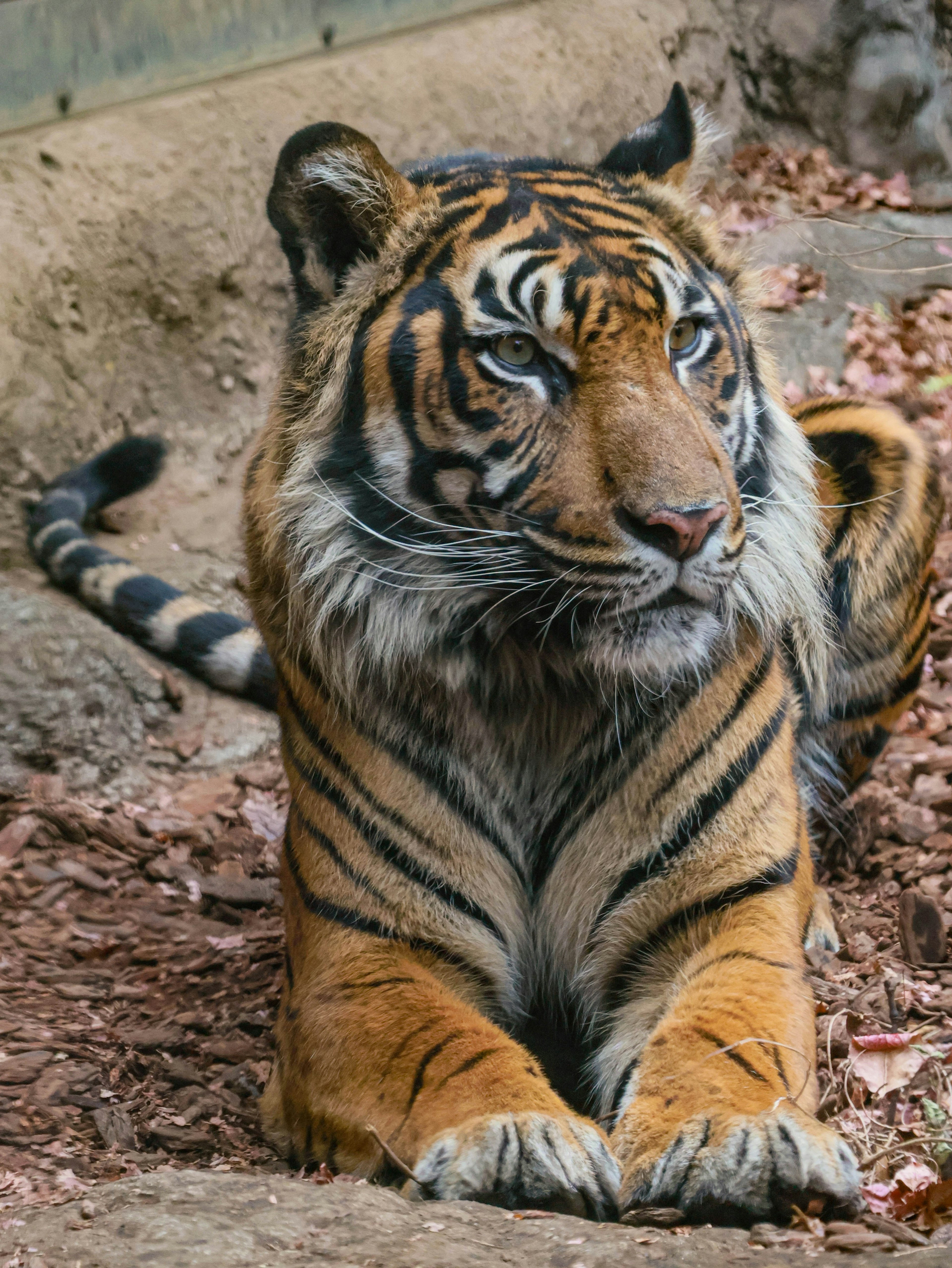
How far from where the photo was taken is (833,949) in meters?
3.15

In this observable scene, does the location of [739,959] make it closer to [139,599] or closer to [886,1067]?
[886,1067]

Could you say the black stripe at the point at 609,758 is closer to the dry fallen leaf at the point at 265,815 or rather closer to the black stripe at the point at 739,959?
the black stripe at the point at 739,959

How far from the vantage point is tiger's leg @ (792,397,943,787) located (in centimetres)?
362

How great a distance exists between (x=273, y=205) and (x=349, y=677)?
3.06 feet

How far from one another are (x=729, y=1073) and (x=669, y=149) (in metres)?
1.93

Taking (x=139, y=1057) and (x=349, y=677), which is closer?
(x=349, y=677)

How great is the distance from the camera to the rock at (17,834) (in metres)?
3.81

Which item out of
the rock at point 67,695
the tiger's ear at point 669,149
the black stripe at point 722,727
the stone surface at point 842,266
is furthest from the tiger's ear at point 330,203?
the stone surface at point 842,266

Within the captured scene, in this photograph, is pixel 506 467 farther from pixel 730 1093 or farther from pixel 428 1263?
pixel 428 1263

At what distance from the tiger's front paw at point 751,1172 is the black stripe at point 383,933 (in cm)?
64

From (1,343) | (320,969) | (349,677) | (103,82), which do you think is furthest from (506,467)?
(103,82)

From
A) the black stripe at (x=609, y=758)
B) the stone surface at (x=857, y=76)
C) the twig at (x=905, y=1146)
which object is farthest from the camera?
the stone surface at (x=857, y=76)

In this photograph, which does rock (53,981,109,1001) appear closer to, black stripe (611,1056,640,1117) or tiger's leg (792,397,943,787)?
black stripe (611,1056,640,1117)

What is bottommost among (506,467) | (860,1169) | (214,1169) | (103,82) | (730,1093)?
(214,1169)
